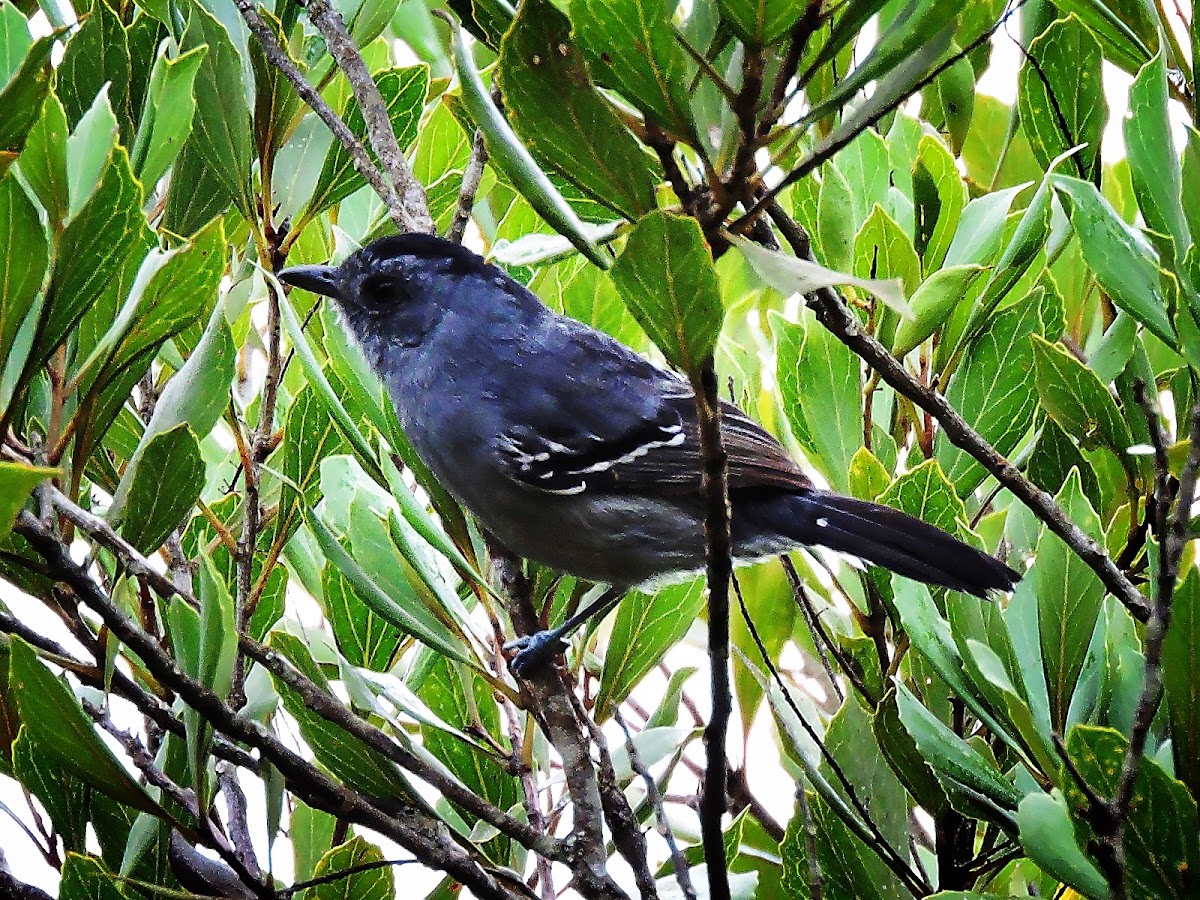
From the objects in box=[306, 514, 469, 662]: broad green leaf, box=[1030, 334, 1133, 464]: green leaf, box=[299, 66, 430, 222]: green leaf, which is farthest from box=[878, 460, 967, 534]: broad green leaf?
box=[299, 66, 430, 222]: green leaf

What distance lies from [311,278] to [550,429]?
21.4 inches

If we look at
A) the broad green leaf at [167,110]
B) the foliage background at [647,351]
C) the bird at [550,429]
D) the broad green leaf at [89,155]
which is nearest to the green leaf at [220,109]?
the foliage background at [647,351]

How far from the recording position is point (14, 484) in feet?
3.65

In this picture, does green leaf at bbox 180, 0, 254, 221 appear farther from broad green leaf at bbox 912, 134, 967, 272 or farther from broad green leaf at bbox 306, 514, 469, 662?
broad green leaf at bbox 912, 134, 967, 272

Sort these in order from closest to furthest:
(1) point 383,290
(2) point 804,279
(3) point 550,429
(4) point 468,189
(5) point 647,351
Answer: (2) point 804,279
(4) point 468,189
(5) point 647,351
(3) point 550,429
(1) point 383,290

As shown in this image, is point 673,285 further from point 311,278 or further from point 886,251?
point 311,278

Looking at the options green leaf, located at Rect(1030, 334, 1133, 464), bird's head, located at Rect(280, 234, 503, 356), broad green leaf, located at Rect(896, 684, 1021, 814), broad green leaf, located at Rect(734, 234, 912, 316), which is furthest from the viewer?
bird's head, located at Rect(280, 234, 503, 356)

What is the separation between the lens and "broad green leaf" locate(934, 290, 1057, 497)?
5.93 ft

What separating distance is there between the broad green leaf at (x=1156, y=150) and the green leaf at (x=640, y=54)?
53cm

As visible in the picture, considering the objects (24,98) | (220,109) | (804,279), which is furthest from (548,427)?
(804,279)

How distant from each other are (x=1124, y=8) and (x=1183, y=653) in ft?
3.14

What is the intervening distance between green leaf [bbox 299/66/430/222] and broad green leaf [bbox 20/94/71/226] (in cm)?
62

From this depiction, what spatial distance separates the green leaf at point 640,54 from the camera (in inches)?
39.6

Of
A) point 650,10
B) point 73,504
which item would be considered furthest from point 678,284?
point 73,504
